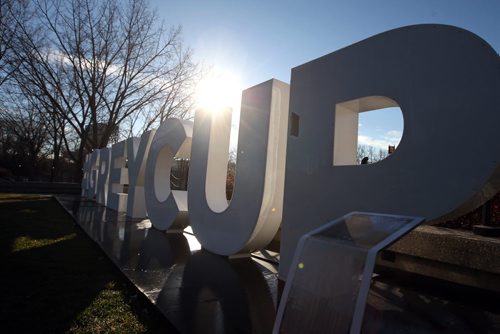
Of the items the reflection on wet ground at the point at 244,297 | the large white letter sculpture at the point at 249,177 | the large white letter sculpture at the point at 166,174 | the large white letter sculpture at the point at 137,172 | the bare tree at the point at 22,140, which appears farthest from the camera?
the bare tree at the point at 22,140

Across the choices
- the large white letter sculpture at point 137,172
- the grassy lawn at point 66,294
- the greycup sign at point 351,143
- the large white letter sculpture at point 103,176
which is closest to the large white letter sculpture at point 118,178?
the large white letter sculpture at point 103,176

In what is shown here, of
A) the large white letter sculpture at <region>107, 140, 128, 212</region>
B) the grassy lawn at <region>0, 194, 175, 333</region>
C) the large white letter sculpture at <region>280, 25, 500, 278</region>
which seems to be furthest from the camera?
the large white letter sculpture at <region>107, 140, 128, 212</region>

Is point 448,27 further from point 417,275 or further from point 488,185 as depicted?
point 417,275

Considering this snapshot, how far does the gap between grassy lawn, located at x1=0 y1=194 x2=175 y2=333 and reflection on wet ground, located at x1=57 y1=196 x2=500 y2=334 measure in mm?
185

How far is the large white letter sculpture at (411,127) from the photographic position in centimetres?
297

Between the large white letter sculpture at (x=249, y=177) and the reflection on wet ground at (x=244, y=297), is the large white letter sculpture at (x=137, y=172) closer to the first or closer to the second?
the large white letter sculpture at (x=249, y=177)

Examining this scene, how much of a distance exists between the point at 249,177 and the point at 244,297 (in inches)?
85.3

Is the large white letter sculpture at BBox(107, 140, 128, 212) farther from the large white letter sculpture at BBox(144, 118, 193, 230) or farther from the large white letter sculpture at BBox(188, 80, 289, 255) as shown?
the large white letter sculpture at BBox(188, 80, 289, 255)

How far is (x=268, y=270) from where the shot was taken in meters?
5.28

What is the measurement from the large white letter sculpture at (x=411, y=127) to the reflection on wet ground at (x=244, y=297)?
34.7 inches

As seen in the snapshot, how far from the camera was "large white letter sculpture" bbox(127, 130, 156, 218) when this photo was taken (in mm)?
10273

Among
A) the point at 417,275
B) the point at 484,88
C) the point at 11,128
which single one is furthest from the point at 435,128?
the point at 11,128

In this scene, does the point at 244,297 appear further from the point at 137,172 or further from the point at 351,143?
the point at 137,172

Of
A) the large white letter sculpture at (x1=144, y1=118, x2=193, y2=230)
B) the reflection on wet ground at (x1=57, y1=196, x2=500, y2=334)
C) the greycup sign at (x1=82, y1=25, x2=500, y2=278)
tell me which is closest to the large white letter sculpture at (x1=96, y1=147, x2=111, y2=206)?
the large white letter sculpture at (x1=144, y1=118, x2=193, y2=230)
